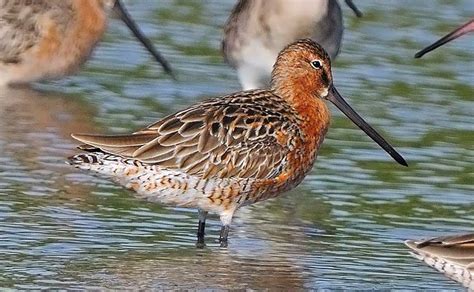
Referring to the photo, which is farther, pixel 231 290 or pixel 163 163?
pixel 163 163

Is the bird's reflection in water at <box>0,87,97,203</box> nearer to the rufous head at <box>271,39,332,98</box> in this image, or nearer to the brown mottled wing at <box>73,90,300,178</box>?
the brown mottled wing at <box>73,90,300,178</box>

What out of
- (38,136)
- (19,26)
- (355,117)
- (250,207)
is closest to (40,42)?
(19,26)

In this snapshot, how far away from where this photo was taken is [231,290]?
344 inches

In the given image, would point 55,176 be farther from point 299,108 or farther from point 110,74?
point 110,74

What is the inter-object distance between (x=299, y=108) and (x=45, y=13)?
4413mm

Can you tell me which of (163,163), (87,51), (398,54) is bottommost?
(398,54)

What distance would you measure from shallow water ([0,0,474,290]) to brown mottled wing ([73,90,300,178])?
0.46 metres

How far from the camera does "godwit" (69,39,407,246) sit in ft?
31.3

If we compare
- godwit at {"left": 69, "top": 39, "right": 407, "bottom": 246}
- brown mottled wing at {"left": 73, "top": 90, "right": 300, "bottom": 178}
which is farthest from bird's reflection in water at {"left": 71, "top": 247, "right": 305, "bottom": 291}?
brown mottled wing at {"left": 73, "top": 90, "right": 300, "bottom": 178}

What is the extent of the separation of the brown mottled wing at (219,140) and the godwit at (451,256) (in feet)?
6.04

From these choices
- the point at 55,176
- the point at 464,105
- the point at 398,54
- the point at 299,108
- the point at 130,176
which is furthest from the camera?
the point at 398,54

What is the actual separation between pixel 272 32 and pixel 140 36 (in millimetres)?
1283

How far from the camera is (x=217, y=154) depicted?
977 cm

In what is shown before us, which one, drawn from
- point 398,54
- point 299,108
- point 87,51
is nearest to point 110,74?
point 87,51
